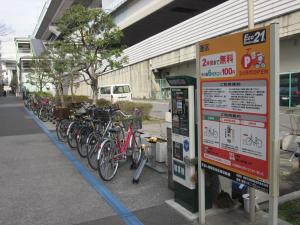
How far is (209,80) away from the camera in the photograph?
3744mm

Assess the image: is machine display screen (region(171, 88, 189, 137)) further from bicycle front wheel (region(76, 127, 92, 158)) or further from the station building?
the station building

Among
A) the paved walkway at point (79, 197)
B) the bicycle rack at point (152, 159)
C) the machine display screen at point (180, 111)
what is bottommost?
the paved walkway at point (79, 197)

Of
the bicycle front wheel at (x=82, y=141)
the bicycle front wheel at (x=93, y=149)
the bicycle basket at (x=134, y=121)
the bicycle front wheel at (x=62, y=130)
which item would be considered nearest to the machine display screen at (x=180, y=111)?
the bicycle basket at (x=134, y=121)

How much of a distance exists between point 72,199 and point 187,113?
217 centimetres

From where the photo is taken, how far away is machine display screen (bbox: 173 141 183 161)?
4.33 m

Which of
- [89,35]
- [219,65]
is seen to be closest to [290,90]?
[89,35]

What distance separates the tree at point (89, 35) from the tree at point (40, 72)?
1010 centimetres

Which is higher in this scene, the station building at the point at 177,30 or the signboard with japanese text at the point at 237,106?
the station building at the point at 177,30

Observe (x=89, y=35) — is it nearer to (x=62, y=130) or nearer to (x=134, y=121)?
(x=62, y=130)

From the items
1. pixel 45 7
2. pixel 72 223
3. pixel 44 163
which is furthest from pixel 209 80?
pixel 45 7

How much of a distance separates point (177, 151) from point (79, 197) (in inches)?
66.5

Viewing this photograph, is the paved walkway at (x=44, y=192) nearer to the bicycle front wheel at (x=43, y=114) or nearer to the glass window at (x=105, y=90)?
the bicycle front wheel at (x=43, y=114)

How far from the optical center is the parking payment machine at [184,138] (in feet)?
13.4

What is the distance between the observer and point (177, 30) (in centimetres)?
2644
